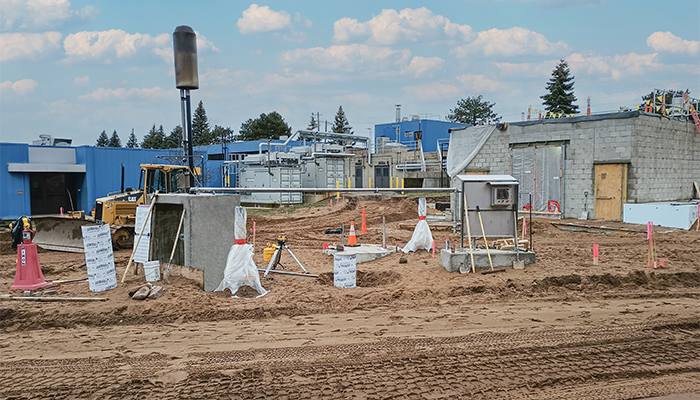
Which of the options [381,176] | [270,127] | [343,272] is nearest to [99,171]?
[381,176]

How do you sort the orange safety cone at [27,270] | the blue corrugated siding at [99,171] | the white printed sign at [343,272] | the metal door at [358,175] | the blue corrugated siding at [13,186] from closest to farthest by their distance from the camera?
the orange safety cone at [27,270] → the white printed sign at [343,272] → the blue corrugated siding at [13,186] → the blue corrugated siding at [99,171] → the metal door at [358,175]

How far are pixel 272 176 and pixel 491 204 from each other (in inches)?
928

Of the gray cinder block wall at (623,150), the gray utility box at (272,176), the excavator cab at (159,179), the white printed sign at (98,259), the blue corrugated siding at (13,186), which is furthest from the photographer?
the gray utility box at (272,176)

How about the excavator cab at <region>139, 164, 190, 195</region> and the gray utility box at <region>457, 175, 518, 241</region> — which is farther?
the excavator cab at <region>139, 164, 190, 195</region>

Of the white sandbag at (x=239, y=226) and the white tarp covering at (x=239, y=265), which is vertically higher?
the white sandbag at (x=239, y=226)

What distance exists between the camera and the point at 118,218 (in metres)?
17.4

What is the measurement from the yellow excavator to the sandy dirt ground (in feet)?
18.0

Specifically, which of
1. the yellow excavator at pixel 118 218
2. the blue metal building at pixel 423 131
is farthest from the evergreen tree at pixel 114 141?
the yellow excavator at pixel 118 218

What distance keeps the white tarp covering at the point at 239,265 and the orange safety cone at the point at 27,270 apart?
150 inches

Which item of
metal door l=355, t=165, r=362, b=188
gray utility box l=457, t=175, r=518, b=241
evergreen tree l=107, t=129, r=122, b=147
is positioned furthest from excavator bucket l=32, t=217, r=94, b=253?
evergreen tree l=107, t=129, r=122, b=147

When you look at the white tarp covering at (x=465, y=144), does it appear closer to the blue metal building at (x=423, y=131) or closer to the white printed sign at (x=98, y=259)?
the white printed sign at (x=98, y=259)

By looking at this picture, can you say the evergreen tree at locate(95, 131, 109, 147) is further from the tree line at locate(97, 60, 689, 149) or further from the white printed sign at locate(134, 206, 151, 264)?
the white printed sign at locate(134, 206, 151, 264)

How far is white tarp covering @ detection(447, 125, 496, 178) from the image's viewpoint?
75.1ft

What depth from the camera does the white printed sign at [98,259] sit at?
30.2 ft
